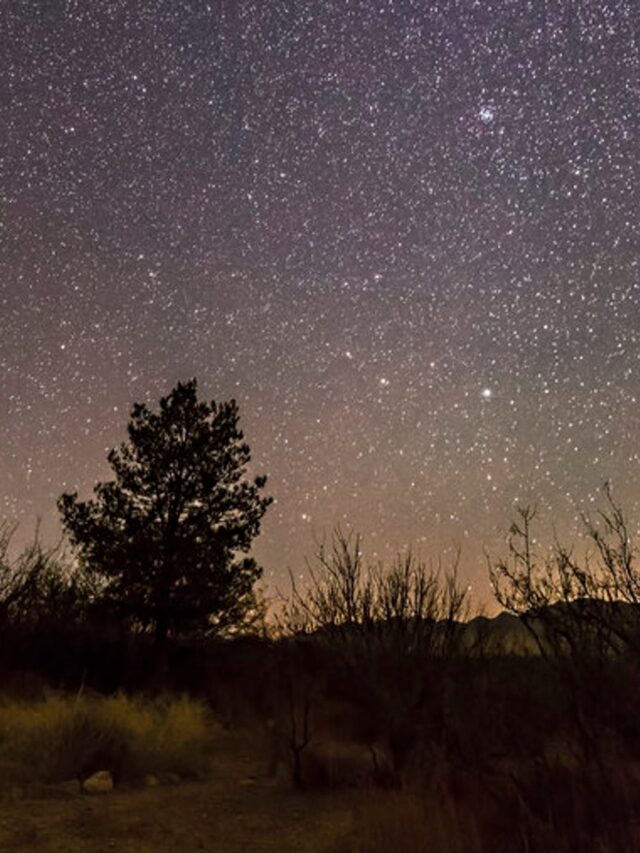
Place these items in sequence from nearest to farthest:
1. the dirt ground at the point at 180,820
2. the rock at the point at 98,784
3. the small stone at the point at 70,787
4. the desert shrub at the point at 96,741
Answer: the dirt ground at the point at 180,820
the small stone at the point at 70,787
the rock at the point at 98,784
the desert shrub at the point at 96,741

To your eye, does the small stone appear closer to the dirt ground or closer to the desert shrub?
the dirt ground

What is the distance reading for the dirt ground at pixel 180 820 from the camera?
20.2ft

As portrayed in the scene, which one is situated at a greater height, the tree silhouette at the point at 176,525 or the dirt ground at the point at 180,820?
the tree silhouette at the point at 176,525

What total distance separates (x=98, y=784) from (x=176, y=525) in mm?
15263

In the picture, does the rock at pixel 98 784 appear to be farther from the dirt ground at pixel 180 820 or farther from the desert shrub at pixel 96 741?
the desert shrub at pixel 96 741

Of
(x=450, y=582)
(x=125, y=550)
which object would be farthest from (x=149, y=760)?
(x=125, y=550)

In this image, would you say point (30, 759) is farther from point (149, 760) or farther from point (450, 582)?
point (450, 582)

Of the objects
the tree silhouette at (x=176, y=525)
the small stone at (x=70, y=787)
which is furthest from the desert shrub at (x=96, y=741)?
the tree silhouette at (x=176, y=525)

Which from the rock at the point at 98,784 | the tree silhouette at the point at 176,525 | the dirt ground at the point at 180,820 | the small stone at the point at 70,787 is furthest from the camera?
the tree silhouette at the point at 176,525

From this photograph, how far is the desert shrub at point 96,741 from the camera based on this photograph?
8492 millimetres

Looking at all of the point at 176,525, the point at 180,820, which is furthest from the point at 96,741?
the point at 176,525

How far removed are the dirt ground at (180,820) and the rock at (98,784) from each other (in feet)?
0.46

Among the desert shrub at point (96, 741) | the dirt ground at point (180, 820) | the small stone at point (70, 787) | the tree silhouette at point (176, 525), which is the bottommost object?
the dirt ground at point (180, 820)

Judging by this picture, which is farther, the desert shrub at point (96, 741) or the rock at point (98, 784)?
the desert shrub at point (96, 741)
